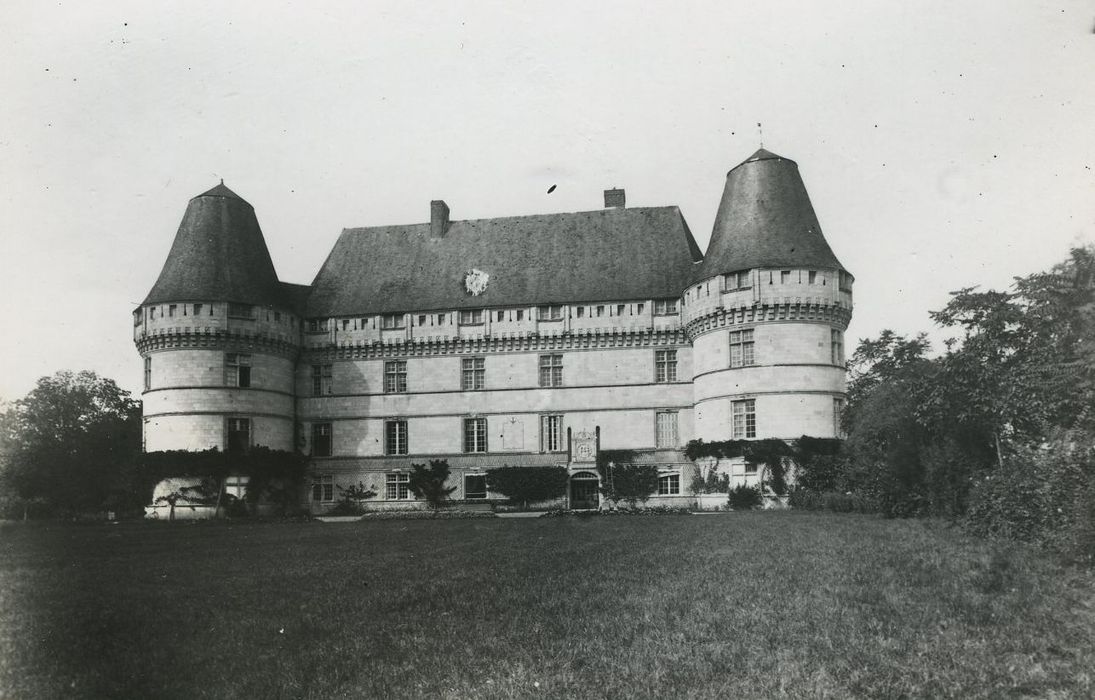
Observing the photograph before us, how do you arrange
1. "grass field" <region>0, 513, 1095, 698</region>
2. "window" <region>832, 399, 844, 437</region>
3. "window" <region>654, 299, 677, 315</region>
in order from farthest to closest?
"window" <region>654, 299, 677, 315</region> → "window" <region>832, 399, 844, 437</region> → "grass field" <region>0, 513, 1095, 698</region>

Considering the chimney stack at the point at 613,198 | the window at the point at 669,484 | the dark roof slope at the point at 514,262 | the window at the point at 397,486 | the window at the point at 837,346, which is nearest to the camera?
the window at the point at 837,346

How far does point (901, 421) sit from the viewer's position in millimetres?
22297

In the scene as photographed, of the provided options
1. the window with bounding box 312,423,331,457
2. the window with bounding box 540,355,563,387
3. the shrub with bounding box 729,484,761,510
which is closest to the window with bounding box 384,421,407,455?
the window with bounding box 312,423,331,457

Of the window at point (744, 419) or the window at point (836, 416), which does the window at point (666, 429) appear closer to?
the window at point (744, 419)

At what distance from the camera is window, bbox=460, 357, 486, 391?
36.3 metres

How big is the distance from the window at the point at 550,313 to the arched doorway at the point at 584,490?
6.19m

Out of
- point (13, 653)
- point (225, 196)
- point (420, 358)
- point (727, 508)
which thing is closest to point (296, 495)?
point (420, 358)

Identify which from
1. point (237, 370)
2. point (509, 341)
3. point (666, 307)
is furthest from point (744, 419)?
point (237, 370)

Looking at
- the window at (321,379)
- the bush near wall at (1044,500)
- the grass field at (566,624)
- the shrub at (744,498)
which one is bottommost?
the shrub at (744,498)

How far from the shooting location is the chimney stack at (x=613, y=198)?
128 ft

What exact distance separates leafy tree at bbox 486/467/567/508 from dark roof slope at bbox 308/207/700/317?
6.70m

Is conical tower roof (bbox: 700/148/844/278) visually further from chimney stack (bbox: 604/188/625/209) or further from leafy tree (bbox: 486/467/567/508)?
leafy tree (bbox: 486/467/567/508)

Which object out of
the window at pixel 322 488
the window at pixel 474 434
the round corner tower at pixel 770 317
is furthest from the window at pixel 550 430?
the window at pixel 322 488

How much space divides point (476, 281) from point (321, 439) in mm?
9209
